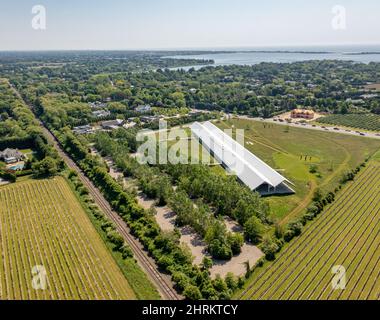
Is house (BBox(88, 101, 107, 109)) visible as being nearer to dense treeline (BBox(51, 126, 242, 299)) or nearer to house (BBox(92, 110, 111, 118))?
house (BBox(92, 110, 111, 118))

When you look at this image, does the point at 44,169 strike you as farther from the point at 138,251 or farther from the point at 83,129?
the point at 138,251

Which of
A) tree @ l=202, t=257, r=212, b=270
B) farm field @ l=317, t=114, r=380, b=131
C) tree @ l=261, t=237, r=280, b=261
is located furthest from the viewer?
farm field @ l=317, t=114, r=380, b=131

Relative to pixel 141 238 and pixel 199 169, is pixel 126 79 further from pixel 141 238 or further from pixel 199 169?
pixel 141 238

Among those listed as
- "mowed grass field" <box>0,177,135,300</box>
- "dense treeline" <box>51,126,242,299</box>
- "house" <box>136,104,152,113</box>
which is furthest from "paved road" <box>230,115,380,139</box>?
"mowed grass field" <box>0,177,135,300</box>

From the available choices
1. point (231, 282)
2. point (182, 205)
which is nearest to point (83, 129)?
point (182, 205)

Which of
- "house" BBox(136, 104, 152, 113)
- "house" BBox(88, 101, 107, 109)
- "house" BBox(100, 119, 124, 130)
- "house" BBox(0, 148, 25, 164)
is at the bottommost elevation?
"house" BBox(0, 148, 25, 164)
